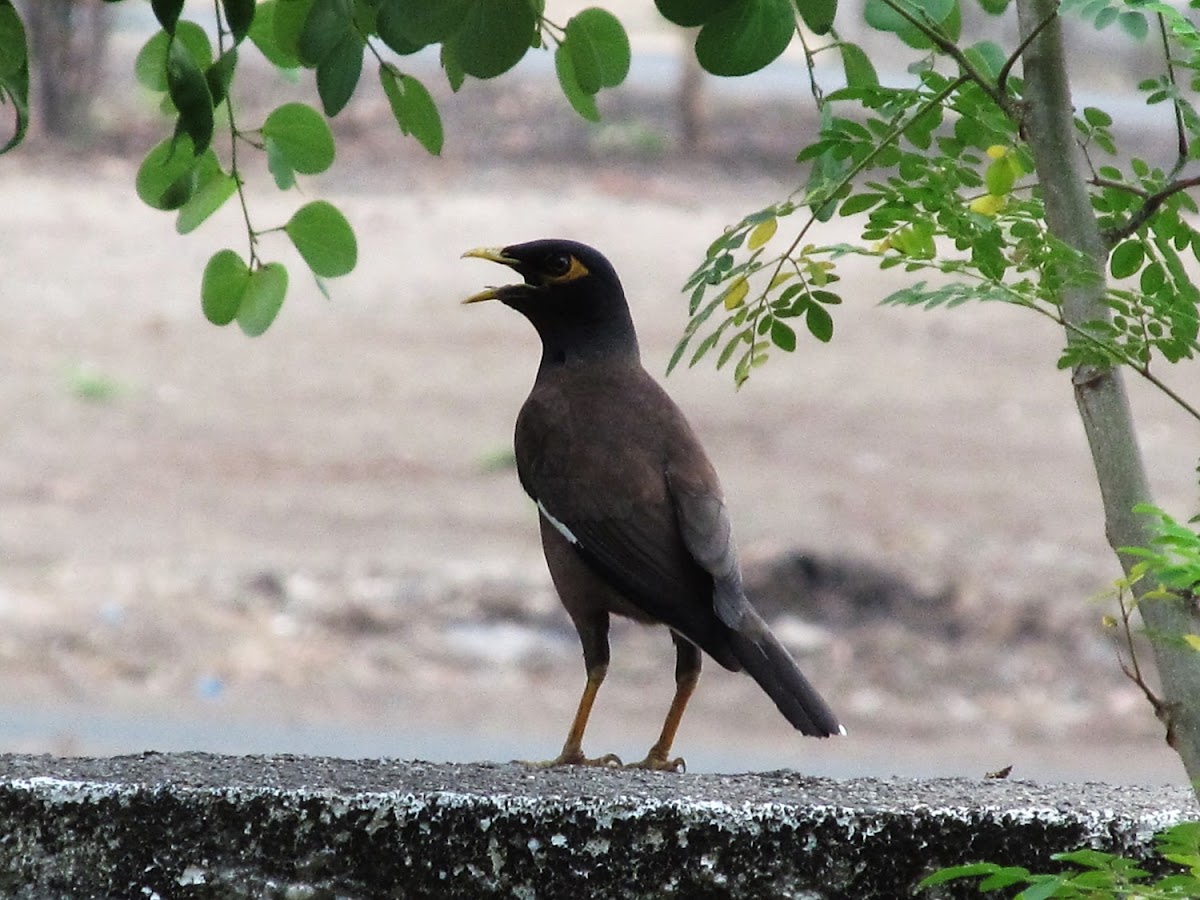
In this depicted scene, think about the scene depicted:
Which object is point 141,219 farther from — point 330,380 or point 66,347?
point 330,380

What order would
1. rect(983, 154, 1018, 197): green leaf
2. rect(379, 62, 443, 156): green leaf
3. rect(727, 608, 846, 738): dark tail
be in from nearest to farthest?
rect(983, 154, 1018, 197): green leaf → rect(379, 62, 443, 156): green leaf → rect(727, 608, 846, 738): dark tail

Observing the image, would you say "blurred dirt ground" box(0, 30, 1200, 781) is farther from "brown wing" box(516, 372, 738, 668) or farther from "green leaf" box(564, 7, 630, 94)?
"green leaf" box(564, 7, 630, 94)

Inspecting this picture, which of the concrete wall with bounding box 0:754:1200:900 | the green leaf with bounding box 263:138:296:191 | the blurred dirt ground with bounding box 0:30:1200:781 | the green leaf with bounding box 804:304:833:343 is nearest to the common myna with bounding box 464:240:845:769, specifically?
the green leaf with bounding box 263:138:296:191

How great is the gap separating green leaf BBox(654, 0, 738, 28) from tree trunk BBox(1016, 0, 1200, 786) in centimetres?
38

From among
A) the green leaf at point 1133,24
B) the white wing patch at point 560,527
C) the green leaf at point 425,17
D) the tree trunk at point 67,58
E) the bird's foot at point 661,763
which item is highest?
the tree trunk at point 67,58

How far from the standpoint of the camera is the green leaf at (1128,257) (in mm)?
2533

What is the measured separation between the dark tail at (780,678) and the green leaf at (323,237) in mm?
946

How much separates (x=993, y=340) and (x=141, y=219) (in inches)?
251

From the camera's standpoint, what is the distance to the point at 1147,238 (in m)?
2.56

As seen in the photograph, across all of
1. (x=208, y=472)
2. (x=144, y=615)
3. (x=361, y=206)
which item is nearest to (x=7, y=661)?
(x=144, y=615)

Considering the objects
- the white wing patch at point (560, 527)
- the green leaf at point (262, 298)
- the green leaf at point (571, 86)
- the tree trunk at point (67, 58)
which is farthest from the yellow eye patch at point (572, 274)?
the tree trunk at point (67, 58)

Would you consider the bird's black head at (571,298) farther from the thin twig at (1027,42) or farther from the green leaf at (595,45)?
the thin twig at (1027,42)

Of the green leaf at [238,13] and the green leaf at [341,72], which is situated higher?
the green leaf at [341,72]

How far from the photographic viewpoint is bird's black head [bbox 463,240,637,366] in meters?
3.92
